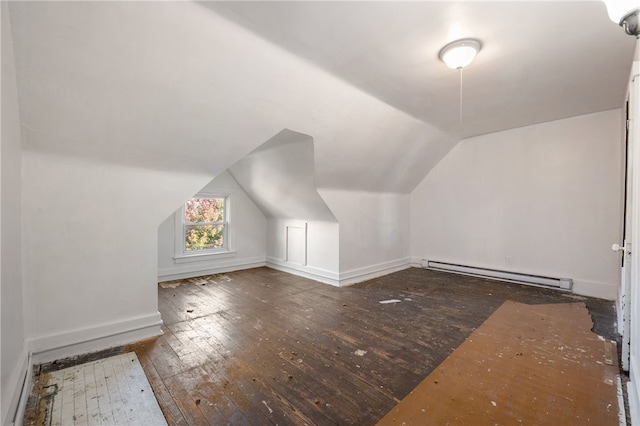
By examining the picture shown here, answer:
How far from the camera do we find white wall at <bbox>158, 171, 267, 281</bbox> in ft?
15.1

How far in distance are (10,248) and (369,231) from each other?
4.10 metres

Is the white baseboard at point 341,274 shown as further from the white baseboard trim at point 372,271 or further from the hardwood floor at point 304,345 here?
the hardwood floor at point 304,345

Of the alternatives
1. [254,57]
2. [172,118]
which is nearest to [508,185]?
[254,57]

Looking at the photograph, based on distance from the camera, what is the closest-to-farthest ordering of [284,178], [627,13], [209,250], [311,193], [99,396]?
1. [627,13]
2. [99,396]
3. [311,193]
4. [284,178]
5. [209,250]

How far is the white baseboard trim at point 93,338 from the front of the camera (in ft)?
7.12

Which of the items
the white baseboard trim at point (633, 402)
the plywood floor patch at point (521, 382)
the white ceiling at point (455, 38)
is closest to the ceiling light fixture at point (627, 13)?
the white ceiling at point (455, 38)

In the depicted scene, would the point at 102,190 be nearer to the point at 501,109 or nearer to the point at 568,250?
the point at 501,109

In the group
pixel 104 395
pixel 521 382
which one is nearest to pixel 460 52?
pixel 521 382

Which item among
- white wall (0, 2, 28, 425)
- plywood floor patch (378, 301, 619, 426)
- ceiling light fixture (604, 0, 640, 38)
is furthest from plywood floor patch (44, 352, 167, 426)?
ceiling light fixture (604, 0, 640, 38)

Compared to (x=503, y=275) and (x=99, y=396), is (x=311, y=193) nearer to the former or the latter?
(x=99, y=396)

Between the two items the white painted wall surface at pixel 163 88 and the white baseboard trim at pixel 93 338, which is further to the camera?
the white baseboard trim at pixel 93 338

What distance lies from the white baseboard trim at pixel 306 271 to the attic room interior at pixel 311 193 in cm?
10

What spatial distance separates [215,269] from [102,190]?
2.96 m

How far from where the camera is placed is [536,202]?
4215 mm
